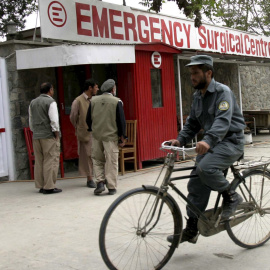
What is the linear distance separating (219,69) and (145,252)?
11878mm

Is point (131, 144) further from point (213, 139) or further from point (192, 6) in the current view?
point (213, 139)

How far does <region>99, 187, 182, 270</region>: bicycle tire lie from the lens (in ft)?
11.3

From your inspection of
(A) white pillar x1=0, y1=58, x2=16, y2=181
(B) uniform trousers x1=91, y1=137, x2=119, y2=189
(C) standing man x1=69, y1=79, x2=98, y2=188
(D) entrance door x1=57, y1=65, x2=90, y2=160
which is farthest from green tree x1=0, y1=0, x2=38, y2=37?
(B) uniform trousers x1=91, y1=137, x2=119, y2=189

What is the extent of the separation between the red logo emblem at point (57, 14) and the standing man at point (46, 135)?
207cm

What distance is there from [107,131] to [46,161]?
45.8 inches

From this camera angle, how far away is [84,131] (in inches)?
301

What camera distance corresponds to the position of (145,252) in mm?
3756

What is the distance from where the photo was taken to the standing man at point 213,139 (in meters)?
3.76

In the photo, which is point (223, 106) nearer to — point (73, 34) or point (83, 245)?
point (83, 245)

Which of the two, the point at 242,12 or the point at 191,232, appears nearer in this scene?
the point at 191,232

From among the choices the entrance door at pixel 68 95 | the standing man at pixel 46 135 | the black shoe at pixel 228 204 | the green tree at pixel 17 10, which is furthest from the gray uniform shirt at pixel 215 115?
the green tree at pixel 17 10

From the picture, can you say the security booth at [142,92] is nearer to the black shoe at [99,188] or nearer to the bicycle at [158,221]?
the black shoe at [99,188]

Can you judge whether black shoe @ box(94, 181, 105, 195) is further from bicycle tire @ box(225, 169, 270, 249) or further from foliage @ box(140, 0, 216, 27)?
foliage @ box(140, 0, 216, 27)

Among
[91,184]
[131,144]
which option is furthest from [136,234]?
[131,144]
